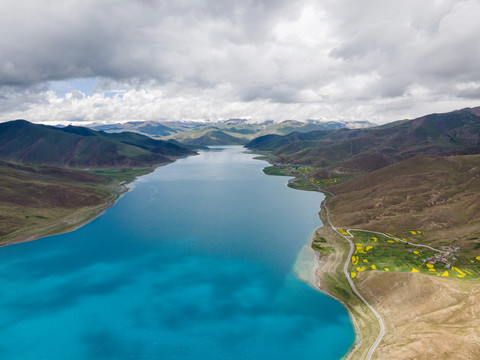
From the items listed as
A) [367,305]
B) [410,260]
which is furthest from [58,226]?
[410,260]

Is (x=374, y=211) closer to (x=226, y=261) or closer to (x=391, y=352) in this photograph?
(x=226, y=261)

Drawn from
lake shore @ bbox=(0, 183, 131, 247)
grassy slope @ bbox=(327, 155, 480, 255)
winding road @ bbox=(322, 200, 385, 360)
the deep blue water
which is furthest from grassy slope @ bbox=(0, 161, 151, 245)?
grassy slope @ bbox=(327, 155, 480, 255)

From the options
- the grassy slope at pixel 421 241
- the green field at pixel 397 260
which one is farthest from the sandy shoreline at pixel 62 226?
the grassy slope at pixel 421 241

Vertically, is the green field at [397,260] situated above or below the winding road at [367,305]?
above

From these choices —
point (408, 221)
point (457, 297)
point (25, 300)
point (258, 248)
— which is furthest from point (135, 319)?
point (408, 221)

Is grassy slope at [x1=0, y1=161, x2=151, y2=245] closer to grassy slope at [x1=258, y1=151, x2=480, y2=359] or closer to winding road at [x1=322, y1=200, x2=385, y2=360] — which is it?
grassy slope at [x1=258, y1=151, x2=480, y2=359]

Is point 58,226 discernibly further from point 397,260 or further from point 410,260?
point 410,260

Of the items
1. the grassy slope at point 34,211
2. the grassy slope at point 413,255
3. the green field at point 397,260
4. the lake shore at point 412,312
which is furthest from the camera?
the grassy slope at point 34,211

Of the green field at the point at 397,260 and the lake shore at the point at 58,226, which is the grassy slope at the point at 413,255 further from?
the lake shore at the point at 58,226

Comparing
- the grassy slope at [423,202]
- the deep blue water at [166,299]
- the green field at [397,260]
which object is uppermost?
the grassy slope at [423,202]
